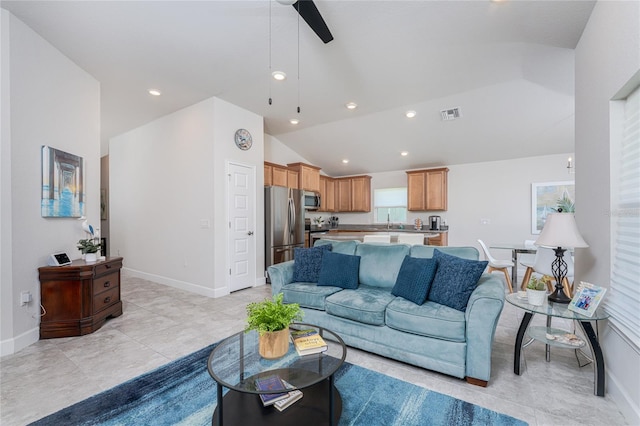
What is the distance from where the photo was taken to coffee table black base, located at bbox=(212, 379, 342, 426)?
4.74 feet

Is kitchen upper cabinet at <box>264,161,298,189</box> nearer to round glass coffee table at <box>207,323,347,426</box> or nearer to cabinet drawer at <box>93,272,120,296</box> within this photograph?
cabinet drawer at <box>93,272,120,296</box>

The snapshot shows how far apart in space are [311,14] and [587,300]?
299 centimetres

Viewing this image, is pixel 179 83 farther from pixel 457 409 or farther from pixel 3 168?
pixel 457 409

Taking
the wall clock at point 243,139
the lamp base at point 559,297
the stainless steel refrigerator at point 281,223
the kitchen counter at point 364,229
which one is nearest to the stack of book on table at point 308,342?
the lamp base at point 559,297

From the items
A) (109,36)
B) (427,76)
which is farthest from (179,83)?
(427,76)

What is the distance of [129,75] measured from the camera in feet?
11.6

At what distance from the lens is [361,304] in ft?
7.97

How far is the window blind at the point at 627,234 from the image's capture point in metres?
1.67

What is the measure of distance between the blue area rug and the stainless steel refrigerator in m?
3.04

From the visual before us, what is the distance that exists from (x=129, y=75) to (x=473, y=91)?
4967 millimetres

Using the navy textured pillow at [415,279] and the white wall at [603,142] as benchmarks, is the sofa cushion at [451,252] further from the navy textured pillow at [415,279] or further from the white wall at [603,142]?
the white wall at [603,142]

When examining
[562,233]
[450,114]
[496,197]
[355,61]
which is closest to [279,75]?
[355,61]

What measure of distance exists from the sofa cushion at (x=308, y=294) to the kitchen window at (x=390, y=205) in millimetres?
4804

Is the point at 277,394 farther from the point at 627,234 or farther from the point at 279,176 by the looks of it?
the point at 279,176
